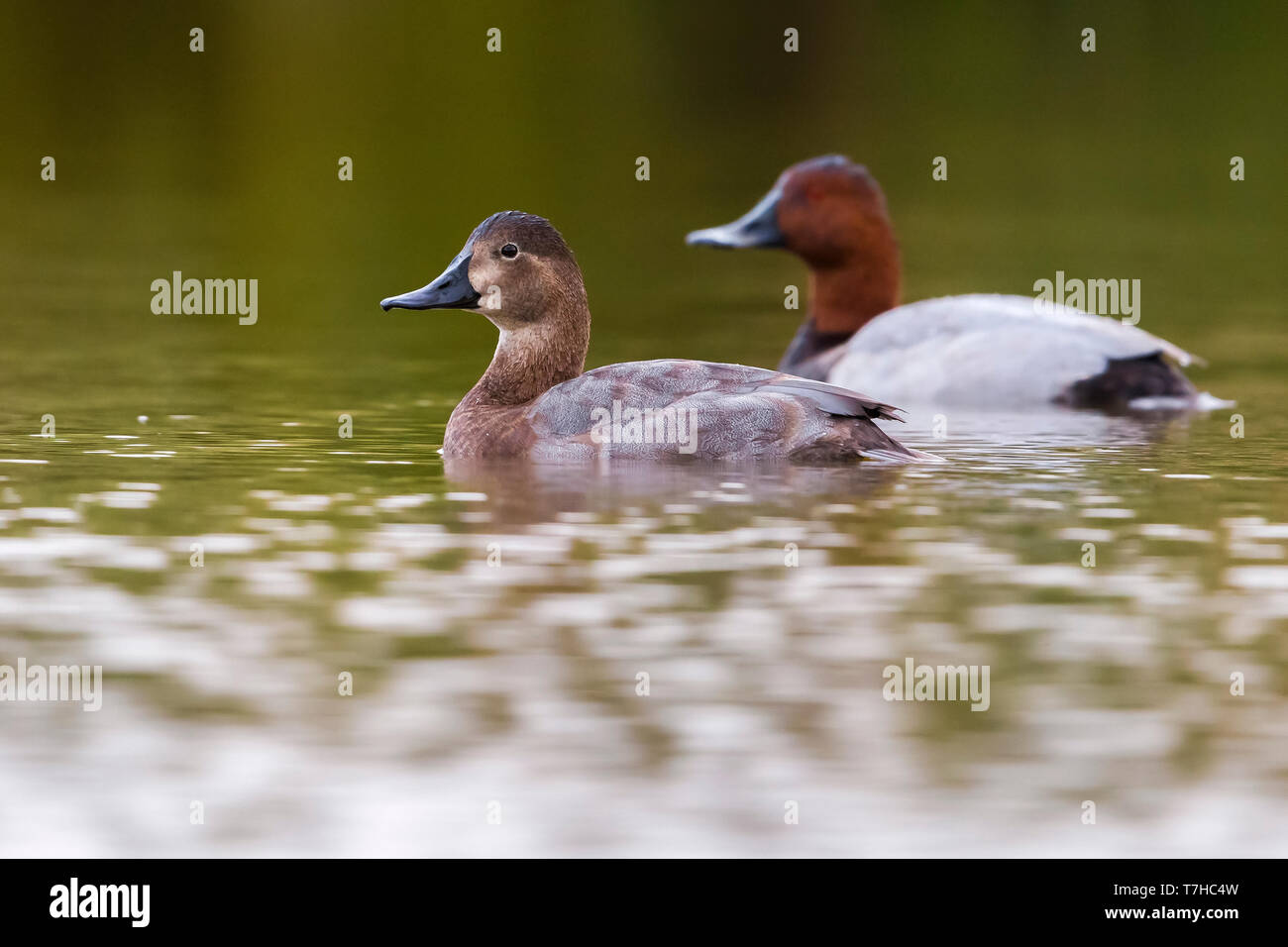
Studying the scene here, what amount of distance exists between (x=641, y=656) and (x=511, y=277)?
13.7ft

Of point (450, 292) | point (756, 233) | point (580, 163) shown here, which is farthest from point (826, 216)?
point (580, 163)

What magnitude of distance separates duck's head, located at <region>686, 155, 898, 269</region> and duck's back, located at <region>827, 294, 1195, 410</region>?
148 centimetres

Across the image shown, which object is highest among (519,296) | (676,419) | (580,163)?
(580,163)

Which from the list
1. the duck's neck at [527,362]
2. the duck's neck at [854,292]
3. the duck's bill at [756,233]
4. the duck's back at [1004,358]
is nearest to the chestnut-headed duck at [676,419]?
the duck's neck at [527,362]

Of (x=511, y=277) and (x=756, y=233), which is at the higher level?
(x=756, y=233)

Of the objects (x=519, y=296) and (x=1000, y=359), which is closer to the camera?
(x=519, y=296)

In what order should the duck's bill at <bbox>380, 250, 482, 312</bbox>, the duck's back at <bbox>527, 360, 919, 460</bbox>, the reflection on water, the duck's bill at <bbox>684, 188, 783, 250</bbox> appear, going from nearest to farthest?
the reflection on water < the duck's back at <bbox>527, 360, 919, 460</bbox> < the duck's bill at <bbox>380, 250, 482, 312</bbox> < the duck's bill at <bbox>684, 188, 783, 250</bbox>

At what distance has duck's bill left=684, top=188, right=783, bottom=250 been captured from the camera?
49.3 ft

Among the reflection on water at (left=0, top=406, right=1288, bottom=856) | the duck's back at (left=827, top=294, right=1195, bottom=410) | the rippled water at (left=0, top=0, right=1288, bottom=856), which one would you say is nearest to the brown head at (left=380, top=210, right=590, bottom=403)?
the rippled water at (left=0, top=0, right=1288, bottom=856)

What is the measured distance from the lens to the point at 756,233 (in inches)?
594

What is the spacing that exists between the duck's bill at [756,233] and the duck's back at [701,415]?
5218 mm

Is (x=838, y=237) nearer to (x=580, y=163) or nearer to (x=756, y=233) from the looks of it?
(x=756, y=233)

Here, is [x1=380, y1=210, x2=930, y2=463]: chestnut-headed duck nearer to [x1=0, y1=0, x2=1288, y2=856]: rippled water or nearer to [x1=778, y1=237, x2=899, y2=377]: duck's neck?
[x1=0, y1=0, x2=1288, y2=856]: rippled water

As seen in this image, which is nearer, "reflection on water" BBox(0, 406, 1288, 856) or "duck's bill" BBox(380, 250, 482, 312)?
"reflection on water" BBox(0, 406, 1288, 856)
